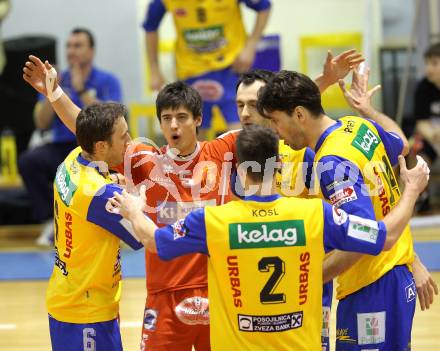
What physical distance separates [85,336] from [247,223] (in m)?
1.30

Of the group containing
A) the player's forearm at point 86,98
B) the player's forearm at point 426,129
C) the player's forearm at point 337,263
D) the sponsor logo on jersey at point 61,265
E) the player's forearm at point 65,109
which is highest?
the player's forearm at point 65,109

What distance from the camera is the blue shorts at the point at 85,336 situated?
4.85m

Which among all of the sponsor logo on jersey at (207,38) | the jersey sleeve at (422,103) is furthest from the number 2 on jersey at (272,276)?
→ the jersey sleeve at (422,103)

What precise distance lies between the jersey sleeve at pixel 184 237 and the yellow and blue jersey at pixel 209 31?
5.38 metres

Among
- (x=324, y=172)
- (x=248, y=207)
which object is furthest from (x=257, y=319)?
(x=324, y=172)

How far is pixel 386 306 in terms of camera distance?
4586mm

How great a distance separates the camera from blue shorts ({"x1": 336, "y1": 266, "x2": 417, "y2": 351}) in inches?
180

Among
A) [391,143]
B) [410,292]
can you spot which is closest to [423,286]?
[410,292]

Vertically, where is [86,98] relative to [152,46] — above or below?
below

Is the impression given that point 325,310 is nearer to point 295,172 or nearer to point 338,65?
point 295,172

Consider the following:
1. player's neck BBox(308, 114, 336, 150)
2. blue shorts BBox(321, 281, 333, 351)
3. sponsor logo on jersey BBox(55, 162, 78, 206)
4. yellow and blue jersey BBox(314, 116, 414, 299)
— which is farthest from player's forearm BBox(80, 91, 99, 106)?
player's neck BBox(308, 114, 336, 150)

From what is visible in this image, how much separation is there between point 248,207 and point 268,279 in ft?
1.06

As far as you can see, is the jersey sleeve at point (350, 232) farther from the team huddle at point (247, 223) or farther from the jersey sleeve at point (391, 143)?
the jersey sleeve at point (391, 143)

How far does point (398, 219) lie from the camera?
4184mm
